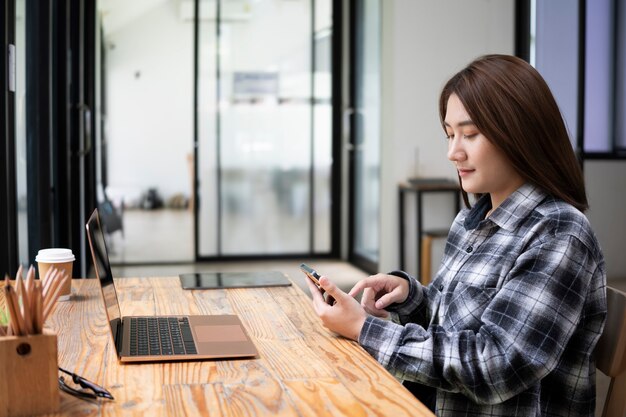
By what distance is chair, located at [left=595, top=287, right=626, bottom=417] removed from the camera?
47.7 inches

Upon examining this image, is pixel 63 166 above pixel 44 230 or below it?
above

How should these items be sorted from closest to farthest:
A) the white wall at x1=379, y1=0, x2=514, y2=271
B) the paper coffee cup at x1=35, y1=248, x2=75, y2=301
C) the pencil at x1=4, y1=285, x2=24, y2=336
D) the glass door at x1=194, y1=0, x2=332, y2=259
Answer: the pencil at x1=4, y1=285, x2=24, y2=336 → the paper coffee cup at x1=35, y1=248, x2=75, y2=301 → the white wall at x1=379, y1=0, x2=514, y2=271 → the glass door at x1=194, y1=0, x2=332, y2=259

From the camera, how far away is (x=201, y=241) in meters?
6.03

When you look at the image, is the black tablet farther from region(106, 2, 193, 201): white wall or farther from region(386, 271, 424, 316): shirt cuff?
region(106, 2, 193, 201): white wall

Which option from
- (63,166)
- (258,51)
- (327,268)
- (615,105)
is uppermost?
(258,51)

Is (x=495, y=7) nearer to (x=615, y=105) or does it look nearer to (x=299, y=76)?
(x=615, y=105)

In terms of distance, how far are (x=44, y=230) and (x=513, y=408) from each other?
2.36 metres

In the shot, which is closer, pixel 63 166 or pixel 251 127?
pixel 63 166

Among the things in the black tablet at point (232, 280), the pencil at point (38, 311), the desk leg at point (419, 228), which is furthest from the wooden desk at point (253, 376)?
the desk leg at point (419, 228)

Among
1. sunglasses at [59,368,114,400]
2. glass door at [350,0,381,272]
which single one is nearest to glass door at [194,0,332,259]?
glass door at [350,0,381,272]

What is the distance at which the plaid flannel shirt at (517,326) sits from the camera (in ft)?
3.74

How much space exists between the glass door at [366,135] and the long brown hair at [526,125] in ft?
13.1

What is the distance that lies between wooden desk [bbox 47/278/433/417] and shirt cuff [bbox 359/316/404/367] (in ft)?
0.07

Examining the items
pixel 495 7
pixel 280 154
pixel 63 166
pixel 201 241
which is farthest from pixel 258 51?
pixel 63 166
